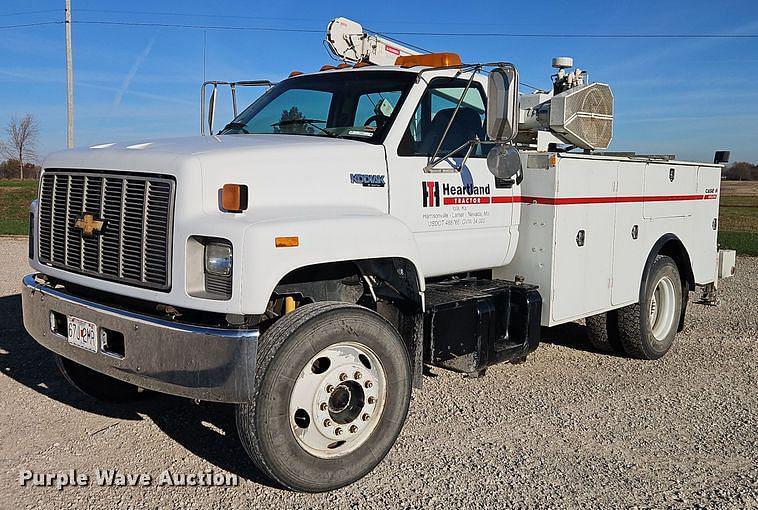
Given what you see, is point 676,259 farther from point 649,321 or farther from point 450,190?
point 450,190

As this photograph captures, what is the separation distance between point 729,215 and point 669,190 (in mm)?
26101

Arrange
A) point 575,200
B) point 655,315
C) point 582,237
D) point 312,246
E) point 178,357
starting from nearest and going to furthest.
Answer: point 178,357
point 312,246
point 575,200
point 582,237
point 655,315

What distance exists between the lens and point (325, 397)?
159 inches

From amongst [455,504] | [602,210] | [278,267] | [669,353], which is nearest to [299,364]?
[278,267]

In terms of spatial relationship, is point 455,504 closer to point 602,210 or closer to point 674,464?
point 674,464

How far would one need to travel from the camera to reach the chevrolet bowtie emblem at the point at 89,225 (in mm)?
4121

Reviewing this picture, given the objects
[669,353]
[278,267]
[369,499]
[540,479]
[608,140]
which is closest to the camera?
[278,267]

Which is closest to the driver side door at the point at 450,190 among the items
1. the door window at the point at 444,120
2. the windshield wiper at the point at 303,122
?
the door window at the point at 444,120

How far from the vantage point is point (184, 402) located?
5551 mm

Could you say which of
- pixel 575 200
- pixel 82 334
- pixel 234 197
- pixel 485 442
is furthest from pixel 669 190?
pixel 82 334

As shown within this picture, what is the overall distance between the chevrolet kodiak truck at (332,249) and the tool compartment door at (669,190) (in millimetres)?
194

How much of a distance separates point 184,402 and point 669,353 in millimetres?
4812

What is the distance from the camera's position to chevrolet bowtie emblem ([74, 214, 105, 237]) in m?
4.12

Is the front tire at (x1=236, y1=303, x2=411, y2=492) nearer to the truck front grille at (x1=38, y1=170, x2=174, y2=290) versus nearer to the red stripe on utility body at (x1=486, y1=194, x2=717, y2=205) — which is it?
the truck front grille at (x1=38, y1=170, x2=174, y2=290)
